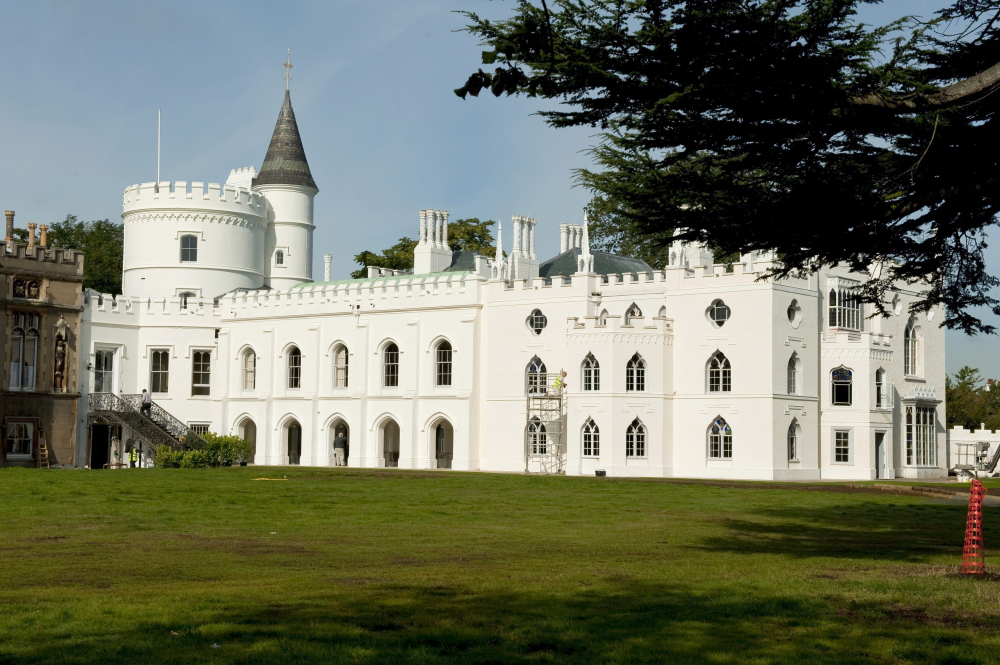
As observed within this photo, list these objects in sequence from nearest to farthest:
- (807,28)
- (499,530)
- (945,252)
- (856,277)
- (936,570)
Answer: (807,28)
(936,570)
(945,252)
(499,530)
(856,277)

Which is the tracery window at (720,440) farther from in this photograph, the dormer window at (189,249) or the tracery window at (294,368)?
the dormer window at (189,249)

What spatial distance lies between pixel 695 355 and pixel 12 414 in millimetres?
24831

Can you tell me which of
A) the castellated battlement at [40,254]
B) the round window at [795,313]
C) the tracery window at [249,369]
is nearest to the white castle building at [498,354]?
the round window at [795,313]

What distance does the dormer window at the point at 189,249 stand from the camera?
186ft

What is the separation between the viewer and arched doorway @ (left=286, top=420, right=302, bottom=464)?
2174 inches

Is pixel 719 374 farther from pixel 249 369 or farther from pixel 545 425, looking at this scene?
pixel 249 369

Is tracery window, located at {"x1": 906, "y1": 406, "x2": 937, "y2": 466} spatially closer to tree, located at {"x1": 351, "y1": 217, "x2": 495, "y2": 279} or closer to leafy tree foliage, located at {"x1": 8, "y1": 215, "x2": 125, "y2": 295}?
tree, located at {"x1": 351, "y1": 217, "x2": 495, "y2": 279}

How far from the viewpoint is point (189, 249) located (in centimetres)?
5691

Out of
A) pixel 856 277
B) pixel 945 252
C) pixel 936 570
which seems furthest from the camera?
pixel 856 277

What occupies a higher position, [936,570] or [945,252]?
[945,252]

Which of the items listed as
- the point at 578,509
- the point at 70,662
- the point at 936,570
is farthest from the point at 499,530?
the point at 70,662

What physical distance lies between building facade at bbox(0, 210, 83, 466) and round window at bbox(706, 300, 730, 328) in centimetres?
2396

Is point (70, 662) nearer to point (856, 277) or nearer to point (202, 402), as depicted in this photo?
point (856, 277)

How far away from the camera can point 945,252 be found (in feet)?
46.5
